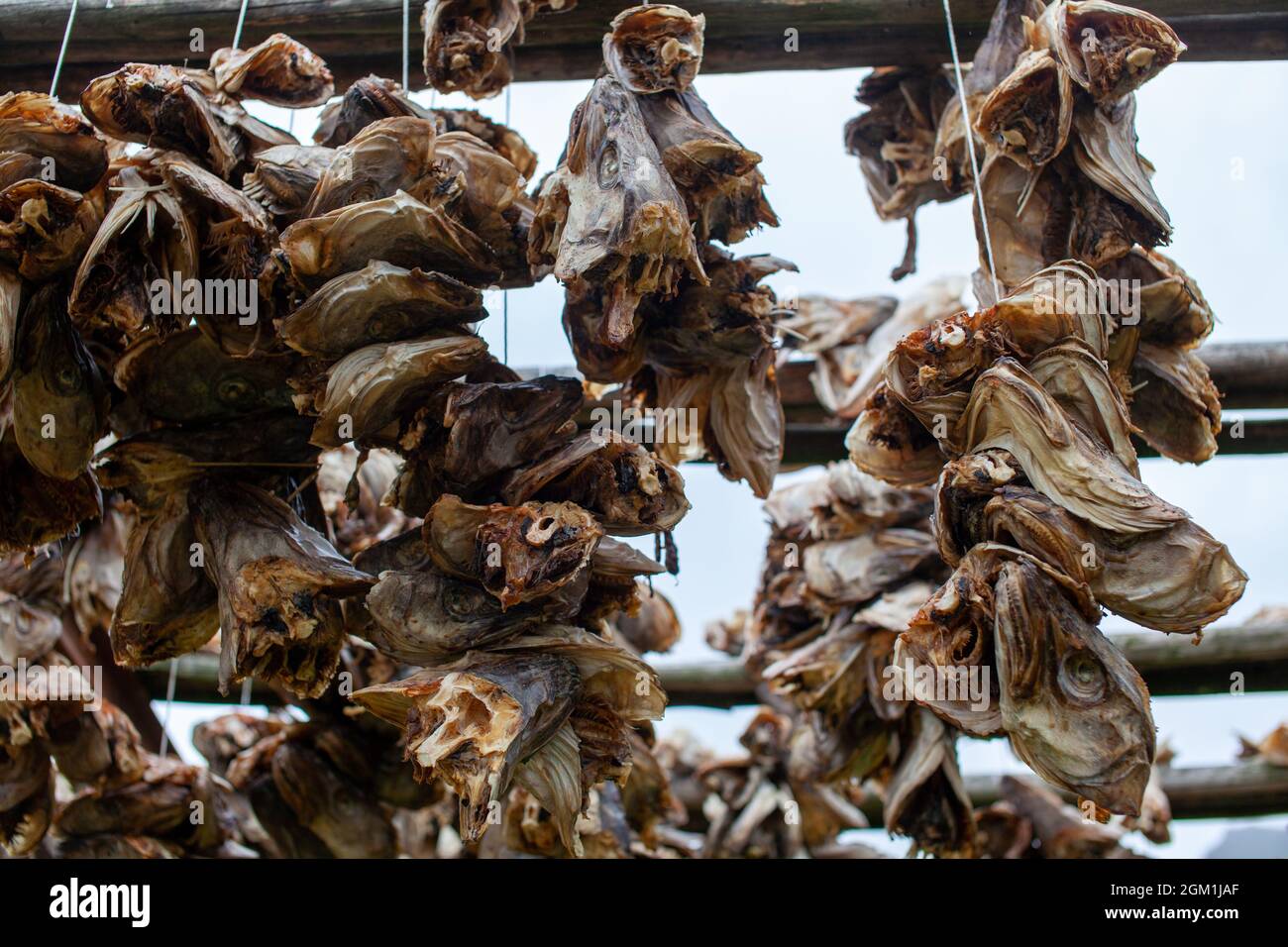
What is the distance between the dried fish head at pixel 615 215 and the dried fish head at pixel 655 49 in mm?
51

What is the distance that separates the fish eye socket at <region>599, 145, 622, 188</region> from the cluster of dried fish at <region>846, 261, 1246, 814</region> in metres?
0.50

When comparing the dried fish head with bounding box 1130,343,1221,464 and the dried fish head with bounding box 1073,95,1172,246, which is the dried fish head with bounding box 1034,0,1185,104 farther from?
the dried fish head with bounding box 1130,343,1221,464

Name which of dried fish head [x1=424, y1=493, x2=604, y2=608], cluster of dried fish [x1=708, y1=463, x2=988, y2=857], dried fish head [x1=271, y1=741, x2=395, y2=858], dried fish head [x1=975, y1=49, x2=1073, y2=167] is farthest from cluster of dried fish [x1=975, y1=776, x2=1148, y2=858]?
dried fish head [x1=424, y1=493, x2=604, y2=608]

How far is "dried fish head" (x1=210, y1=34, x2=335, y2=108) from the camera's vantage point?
2.39 m

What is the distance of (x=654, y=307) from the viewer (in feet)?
7.32

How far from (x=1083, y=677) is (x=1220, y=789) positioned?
3128mm

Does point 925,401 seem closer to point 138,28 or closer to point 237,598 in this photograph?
point 237,598

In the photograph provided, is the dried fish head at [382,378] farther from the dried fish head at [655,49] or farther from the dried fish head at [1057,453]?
the dried fish head at [1057,453]

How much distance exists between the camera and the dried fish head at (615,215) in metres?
1.92

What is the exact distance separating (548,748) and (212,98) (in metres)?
1.27

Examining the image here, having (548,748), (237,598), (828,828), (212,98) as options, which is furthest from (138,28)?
(828,828)

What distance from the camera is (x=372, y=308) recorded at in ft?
6.72

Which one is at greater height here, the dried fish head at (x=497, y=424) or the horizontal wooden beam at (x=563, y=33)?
the horizontal wooden beam at (x=563, y=33)

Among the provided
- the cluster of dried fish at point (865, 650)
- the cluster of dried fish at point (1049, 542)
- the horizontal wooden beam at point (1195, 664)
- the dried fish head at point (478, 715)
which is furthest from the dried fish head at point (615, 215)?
the horizontal wooden beam at point (1195, 664)
